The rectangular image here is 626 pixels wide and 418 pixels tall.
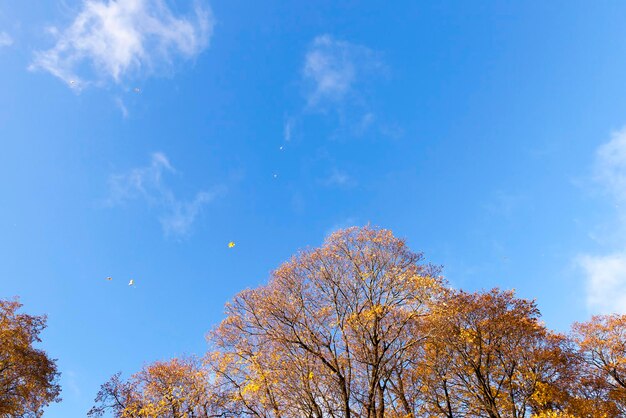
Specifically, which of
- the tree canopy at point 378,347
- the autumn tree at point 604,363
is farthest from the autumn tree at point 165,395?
the autumn tree at point 604,363

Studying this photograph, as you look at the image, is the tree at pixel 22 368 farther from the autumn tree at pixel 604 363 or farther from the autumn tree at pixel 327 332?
the autumn tree at pixel 604 363

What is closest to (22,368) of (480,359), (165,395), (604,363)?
(165,395)

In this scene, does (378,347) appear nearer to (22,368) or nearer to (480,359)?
(480,359)

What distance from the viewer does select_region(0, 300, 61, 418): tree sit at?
22141 millimetres

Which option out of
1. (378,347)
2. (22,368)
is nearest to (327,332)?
(378,347)

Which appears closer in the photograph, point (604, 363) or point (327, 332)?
point (327, 332)

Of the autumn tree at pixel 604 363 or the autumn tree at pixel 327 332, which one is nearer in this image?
the autumn tree at pixel 327 332

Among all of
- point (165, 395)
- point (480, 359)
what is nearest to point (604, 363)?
point (480, 359)

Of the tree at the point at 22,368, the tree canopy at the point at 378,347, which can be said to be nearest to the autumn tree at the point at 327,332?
the tree canopy at the point at 378,347

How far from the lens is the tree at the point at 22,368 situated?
2214 centimetres

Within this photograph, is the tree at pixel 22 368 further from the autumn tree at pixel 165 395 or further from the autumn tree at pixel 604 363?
the autumn tree at pixel 604 363

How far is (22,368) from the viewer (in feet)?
74.7

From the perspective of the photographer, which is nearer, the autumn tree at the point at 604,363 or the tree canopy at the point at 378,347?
the tree canopy at the point at 378,347

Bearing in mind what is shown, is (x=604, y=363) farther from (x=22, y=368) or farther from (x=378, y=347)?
(x=22, y=368)
